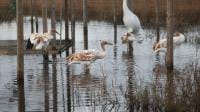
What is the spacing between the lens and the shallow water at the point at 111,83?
10070 mm

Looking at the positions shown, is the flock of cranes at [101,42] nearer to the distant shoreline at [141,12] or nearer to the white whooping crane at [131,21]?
the white whooping crane at [131,21]

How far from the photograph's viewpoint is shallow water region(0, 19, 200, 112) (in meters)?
10.1

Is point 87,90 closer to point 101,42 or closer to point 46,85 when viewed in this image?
point 46,85

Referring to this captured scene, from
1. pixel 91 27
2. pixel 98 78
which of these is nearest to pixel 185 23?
pixel 91 27

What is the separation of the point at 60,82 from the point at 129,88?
1.99 meters

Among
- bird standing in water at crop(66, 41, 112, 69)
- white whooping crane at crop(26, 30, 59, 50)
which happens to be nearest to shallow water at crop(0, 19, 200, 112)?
bird standing in water at crop(66, 41, 112, 69)

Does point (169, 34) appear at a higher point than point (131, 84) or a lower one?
higher

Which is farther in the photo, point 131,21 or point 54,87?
point 131,21

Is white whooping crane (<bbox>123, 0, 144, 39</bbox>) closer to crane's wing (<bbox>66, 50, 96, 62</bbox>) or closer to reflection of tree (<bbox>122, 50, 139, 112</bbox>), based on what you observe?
A: reflection of tree (<bbox>122, 50, 139, 112</bbox>)

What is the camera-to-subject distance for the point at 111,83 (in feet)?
45.0

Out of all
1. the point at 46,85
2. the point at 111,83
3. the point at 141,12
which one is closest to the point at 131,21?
the point at 111,83

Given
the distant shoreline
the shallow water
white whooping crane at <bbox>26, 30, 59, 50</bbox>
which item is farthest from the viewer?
the distant shoreline

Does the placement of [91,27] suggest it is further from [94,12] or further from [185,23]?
[94,12]

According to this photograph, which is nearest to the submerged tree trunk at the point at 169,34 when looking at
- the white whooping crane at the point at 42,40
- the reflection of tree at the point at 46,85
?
the reflection of tree at the point at 46,85
